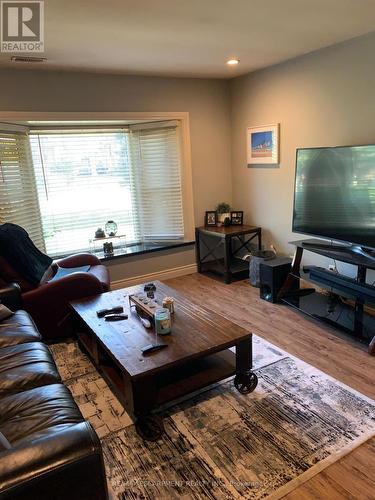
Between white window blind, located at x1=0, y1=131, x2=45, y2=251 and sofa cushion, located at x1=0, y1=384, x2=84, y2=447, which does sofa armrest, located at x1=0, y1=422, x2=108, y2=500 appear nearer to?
sofa cushion, located at x1=0, y1=384, x2=84, y2=447

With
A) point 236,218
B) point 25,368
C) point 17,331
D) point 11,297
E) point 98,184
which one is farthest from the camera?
point 236,218

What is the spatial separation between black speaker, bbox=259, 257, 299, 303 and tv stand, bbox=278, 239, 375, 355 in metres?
0.06

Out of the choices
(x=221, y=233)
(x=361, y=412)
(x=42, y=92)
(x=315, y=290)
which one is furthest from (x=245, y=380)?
(x=42, y=92)

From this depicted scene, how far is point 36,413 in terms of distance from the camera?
1.59 metres

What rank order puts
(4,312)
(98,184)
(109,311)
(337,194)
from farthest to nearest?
(98,184), (337,194), (109,311), (4,312)

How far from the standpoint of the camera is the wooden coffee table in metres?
1.96

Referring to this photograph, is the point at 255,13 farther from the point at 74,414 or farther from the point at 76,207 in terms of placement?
the point at 76,207

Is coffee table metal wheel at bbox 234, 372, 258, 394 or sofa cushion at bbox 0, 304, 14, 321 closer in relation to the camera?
coffee table metal wheel at bbox 234, 372, 258, 394

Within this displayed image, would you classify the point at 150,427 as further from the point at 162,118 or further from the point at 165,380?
the point at 162,118

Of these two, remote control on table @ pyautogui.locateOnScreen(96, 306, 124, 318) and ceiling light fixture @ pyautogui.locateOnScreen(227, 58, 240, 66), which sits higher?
ceiling light fixture @ pyautogui.locateOnScreen(227, 58, 240, 66)

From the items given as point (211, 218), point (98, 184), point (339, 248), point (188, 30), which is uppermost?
point (188, 30)

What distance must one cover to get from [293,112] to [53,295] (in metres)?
3.06

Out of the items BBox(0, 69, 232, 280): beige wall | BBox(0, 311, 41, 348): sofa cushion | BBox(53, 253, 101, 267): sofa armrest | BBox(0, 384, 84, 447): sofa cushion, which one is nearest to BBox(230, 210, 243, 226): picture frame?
BBox(0, 69, 232, 280): beige wall

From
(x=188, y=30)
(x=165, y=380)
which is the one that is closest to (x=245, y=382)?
(x=165, y=380)
